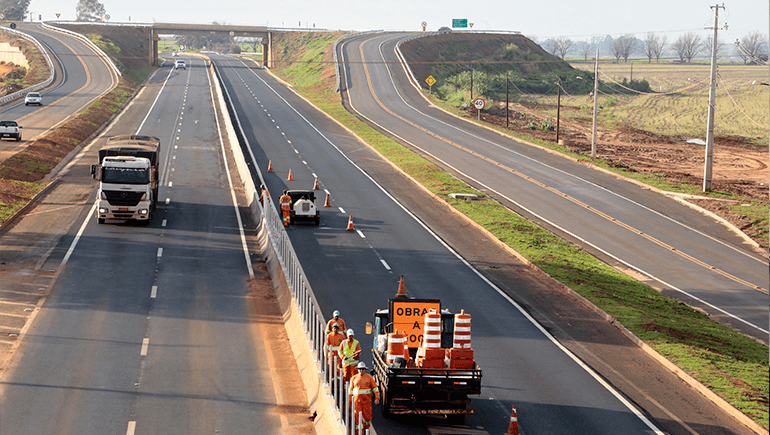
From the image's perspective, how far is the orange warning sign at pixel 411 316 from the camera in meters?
17.7

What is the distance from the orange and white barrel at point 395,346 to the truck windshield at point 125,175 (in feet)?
79.2

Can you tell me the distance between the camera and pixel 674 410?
1833cm

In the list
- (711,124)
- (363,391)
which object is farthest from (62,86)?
(363,391)

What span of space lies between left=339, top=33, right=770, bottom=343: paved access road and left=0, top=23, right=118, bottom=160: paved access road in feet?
107

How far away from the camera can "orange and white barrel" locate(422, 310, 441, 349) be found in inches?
648

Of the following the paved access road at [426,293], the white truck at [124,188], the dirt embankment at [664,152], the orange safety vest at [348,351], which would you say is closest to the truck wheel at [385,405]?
the paved access road at [426,293]

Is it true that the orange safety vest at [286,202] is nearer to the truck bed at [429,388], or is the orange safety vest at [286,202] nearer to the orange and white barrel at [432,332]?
the orange and white barrel at [432,332]

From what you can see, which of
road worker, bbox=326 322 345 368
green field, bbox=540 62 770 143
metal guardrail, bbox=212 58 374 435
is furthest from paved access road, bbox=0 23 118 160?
green field, bbox=540 62 770 143

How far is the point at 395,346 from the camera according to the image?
649 inches

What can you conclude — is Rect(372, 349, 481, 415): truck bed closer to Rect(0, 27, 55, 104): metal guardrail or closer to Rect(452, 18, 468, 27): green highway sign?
Rect(0, 27, 55, 104): metal guardrail

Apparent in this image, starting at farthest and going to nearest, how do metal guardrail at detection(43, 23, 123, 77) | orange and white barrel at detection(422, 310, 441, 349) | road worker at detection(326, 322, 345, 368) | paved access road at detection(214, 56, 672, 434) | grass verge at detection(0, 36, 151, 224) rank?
metal guardrail at detection(43, 23, 123, 77)
grass verge at detection(0, 36, 151, 224)
road worker at detection(326, 322, 345, 368)
paved access road at detection(214, 56, 672, 434)
orange and white barrel at detection(422, 310, 441, 349)

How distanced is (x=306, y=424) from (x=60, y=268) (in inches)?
690

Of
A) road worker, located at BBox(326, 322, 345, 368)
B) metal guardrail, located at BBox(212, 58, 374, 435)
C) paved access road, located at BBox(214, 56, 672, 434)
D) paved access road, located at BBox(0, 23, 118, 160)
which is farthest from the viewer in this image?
paved access road, located at BBox(0, 23, 118, 160)

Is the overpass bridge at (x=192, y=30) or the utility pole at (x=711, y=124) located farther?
the overpass bridge at (x=192, y=30)
